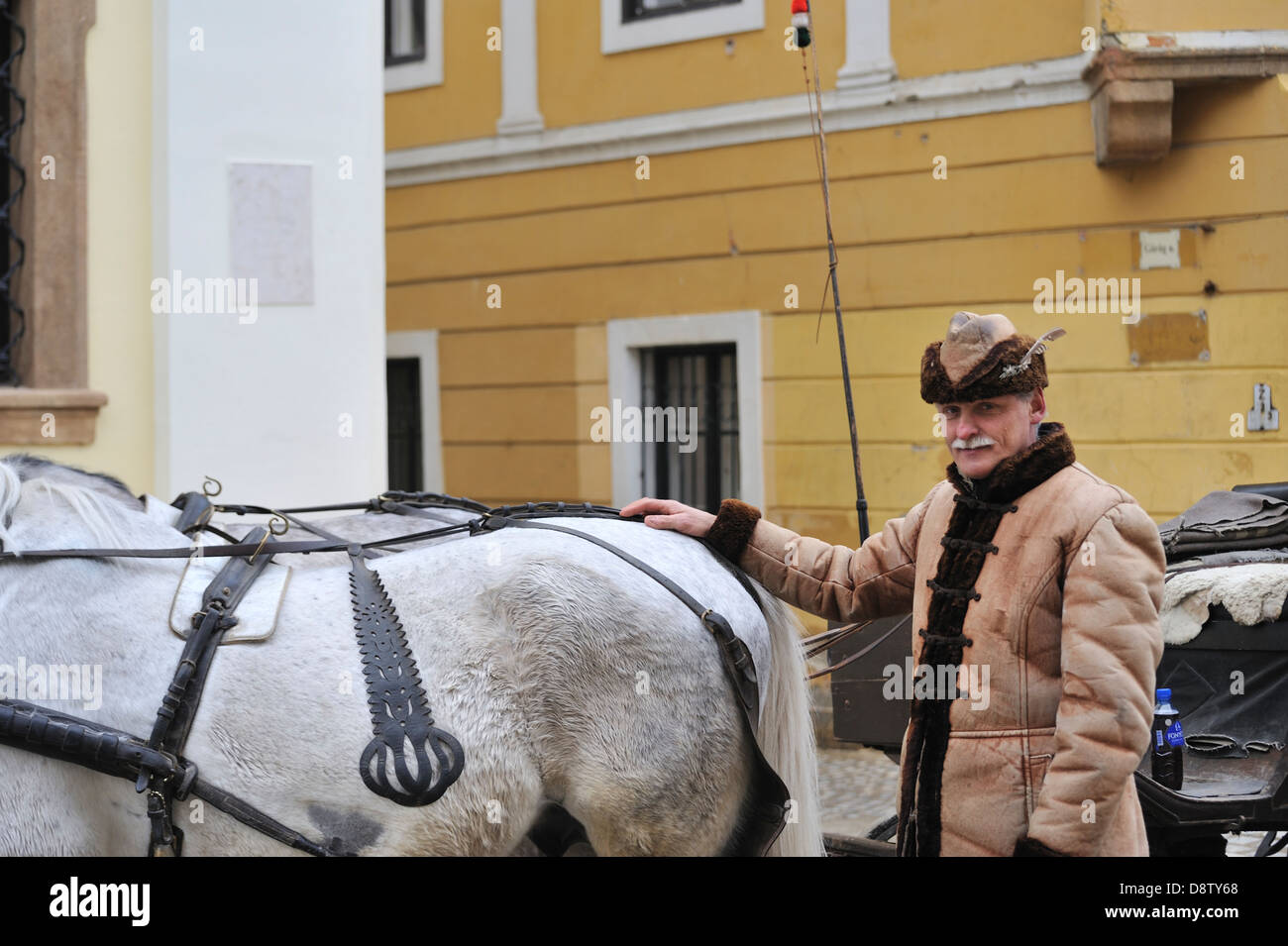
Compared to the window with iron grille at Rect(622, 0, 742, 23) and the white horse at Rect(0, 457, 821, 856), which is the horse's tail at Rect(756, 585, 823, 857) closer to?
the white horse at Rect(0, 457, 821, 856)

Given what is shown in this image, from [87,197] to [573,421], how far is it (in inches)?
186

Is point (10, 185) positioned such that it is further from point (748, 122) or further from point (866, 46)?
point (866, 46)

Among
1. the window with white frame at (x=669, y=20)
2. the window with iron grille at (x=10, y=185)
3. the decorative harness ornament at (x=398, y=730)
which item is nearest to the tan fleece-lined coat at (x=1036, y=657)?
the decorative harness ornament at (x=398, y=730)

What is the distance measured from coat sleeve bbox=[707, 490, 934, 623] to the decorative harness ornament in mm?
825

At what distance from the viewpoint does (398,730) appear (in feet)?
8.29

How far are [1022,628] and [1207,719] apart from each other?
1.58 metres

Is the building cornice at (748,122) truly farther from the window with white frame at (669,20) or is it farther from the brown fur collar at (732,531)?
the brown fur collar at (732,531)

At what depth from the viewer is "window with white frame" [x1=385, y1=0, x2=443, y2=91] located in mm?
10477

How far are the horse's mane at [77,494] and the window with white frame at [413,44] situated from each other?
814 centimetres

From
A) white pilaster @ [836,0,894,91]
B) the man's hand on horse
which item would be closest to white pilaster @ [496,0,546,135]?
white pilaster @ [836,0,894,91]

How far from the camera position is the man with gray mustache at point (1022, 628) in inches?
91.2

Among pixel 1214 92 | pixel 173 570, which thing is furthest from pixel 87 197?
pixel 1214 92

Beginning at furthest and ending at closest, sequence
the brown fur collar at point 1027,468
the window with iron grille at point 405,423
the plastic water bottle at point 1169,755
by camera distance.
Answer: the window with iron grille at point 405,423
the plastic water bottle at point 1169,755
the brown fur collar at point 1027,468

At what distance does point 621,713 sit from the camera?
2.66 m
